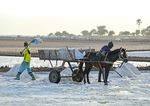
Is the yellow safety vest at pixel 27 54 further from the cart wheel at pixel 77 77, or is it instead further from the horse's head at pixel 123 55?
the horse's head at pixel 123 55

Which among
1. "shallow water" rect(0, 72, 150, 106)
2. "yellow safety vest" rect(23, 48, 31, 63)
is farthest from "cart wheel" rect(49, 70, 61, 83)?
"yellow safety vest" rect(23, 48, 31, 63)

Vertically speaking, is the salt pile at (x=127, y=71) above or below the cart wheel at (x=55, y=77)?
below

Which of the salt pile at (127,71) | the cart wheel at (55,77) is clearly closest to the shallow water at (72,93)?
the cart wheel at (55,77)

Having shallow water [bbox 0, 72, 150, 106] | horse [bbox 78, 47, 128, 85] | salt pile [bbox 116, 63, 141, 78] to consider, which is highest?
horse [bbox 78, 47, 128, 85]

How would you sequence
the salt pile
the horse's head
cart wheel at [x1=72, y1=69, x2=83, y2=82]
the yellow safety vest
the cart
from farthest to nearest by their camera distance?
the salt pile < the yellow safety vest < cart wheel at [x1=72, y1=69, x2=83, y2=82] < the cart < the horse's head

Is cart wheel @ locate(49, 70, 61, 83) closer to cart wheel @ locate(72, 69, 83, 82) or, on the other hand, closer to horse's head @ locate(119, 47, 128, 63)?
cart wheel @ locate(72, 69, 83, 82)

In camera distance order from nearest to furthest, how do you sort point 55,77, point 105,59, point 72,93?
point 72,93 < point 105,59 < point 55,77

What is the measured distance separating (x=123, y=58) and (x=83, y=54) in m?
1.91

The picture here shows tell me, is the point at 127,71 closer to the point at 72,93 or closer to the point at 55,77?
the point at 55,77

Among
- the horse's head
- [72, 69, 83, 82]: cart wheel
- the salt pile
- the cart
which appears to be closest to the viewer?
the horse's head

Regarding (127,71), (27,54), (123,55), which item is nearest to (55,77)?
(27,54)

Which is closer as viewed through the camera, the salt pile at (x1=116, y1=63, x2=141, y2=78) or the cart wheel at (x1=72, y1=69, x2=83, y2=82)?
the cart wheel at (x1=72, y1=69, x2=83, y2=82)

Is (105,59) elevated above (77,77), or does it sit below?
above

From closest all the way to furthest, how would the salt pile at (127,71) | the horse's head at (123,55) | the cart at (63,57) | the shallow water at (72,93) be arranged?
1. the shallow water at (72,93)
2. the horse's head at (123,55)
3. the cart at (63,57)
4. the salt pile at (127,71)
